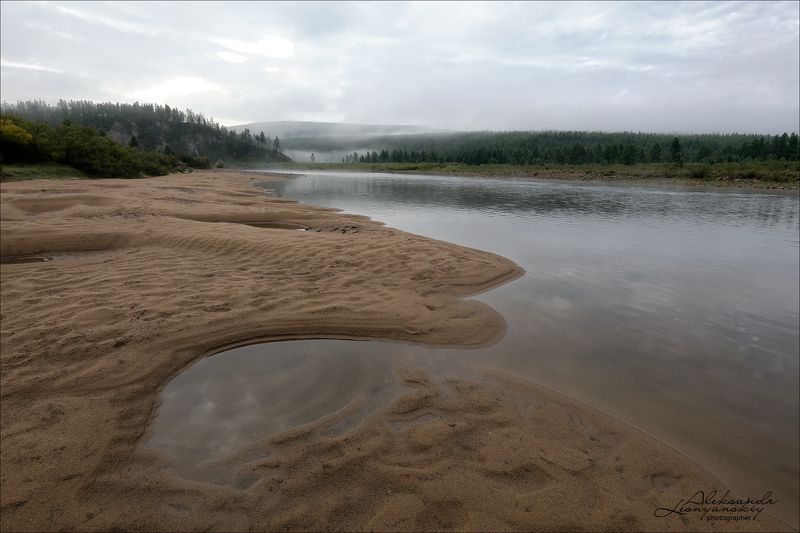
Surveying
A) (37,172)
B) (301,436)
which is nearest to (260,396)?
(301,436)

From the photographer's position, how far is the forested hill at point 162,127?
167m

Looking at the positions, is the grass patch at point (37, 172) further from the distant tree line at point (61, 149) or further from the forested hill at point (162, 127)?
the forested hill at point (162, 127)

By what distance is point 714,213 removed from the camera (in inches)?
832

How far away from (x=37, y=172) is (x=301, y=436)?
100 ft

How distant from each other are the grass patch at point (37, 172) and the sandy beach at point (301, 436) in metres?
21.6

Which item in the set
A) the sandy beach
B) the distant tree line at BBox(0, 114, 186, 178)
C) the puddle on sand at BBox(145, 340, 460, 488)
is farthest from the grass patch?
the puddle on sand at BBox(145, 340, 460, 488)

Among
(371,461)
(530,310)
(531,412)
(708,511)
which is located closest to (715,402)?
(708,511)

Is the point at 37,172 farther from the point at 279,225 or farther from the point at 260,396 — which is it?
the point at 260,396

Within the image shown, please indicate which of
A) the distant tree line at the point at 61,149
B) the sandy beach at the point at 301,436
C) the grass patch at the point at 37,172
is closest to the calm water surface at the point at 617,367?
the sandy beach at the point at 301,436

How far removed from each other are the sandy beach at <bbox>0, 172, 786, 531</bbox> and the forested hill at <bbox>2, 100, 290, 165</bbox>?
17707 centimetres

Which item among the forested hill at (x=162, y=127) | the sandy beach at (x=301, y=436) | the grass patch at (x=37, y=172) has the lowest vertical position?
the sandy beach at (x=301, y=436)

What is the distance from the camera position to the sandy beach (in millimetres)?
2543

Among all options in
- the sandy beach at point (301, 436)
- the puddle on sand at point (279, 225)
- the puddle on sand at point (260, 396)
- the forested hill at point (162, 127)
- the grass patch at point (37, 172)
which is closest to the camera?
the sandy beach at point (301, 436)

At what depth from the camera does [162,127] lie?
177625 millimetres
